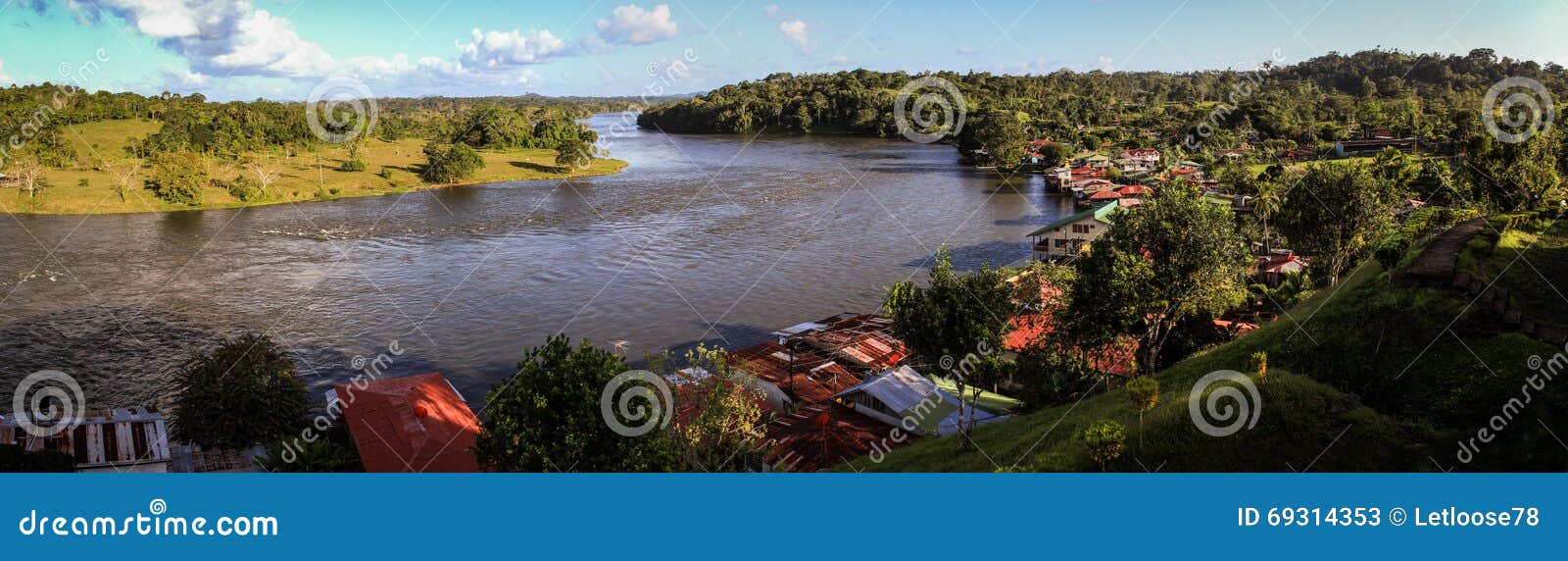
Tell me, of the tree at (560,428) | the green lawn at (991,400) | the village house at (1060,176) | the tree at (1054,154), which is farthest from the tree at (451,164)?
the tree at (560,428)

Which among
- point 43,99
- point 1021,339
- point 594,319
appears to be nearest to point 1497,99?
point 1021,339

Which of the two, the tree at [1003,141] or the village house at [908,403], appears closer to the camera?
the village house at [908,403]

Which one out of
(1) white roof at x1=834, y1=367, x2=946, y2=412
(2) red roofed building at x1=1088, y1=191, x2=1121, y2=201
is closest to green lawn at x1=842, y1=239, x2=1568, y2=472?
(1) white roof at x1=834, y1=367, x2=946, y2=412

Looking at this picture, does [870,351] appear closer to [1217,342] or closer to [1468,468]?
[1217,342]

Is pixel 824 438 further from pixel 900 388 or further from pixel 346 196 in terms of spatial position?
pixel 346 196

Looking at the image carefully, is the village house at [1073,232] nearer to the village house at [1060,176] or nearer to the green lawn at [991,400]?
the green lawn at [991,400]
